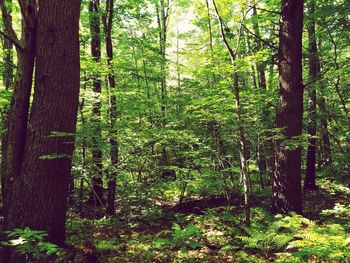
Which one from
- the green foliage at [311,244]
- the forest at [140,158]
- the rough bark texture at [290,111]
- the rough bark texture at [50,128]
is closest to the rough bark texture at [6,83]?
the forest at [140,158]

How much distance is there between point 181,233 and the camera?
11.0 ft

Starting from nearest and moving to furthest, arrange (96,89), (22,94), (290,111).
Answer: (22,94) → (290,111) → (96,89)

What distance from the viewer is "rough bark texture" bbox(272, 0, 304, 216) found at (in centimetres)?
550

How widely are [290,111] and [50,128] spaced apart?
4594 millimetres

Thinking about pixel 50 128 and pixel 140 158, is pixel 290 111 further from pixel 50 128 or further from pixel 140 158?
pixel 50 128

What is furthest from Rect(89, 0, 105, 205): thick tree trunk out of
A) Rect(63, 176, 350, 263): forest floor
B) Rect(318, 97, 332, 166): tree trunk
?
Rect(318, 97, 332, 166): tree trunk

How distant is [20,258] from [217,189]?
6.88 metres

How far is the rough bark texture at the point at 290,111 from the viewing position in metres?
5.50

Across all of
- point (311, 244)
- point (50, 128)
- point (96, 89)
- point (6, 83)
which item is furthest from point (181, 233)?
point (6, 83)

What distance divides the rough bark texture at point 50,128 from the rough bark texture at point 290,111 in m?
4.16

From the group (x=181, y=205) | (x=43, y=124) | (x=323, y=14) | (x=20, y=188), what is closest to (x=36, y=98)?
(x=43, y=124)

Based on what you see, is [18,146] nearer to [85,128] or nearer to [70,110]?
[70,110]

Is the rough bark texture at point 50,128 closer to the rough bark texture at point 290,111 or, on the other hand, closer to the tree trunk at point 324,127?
the rough bark texture at point 290,111

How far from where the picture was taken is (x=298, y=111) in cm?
557
